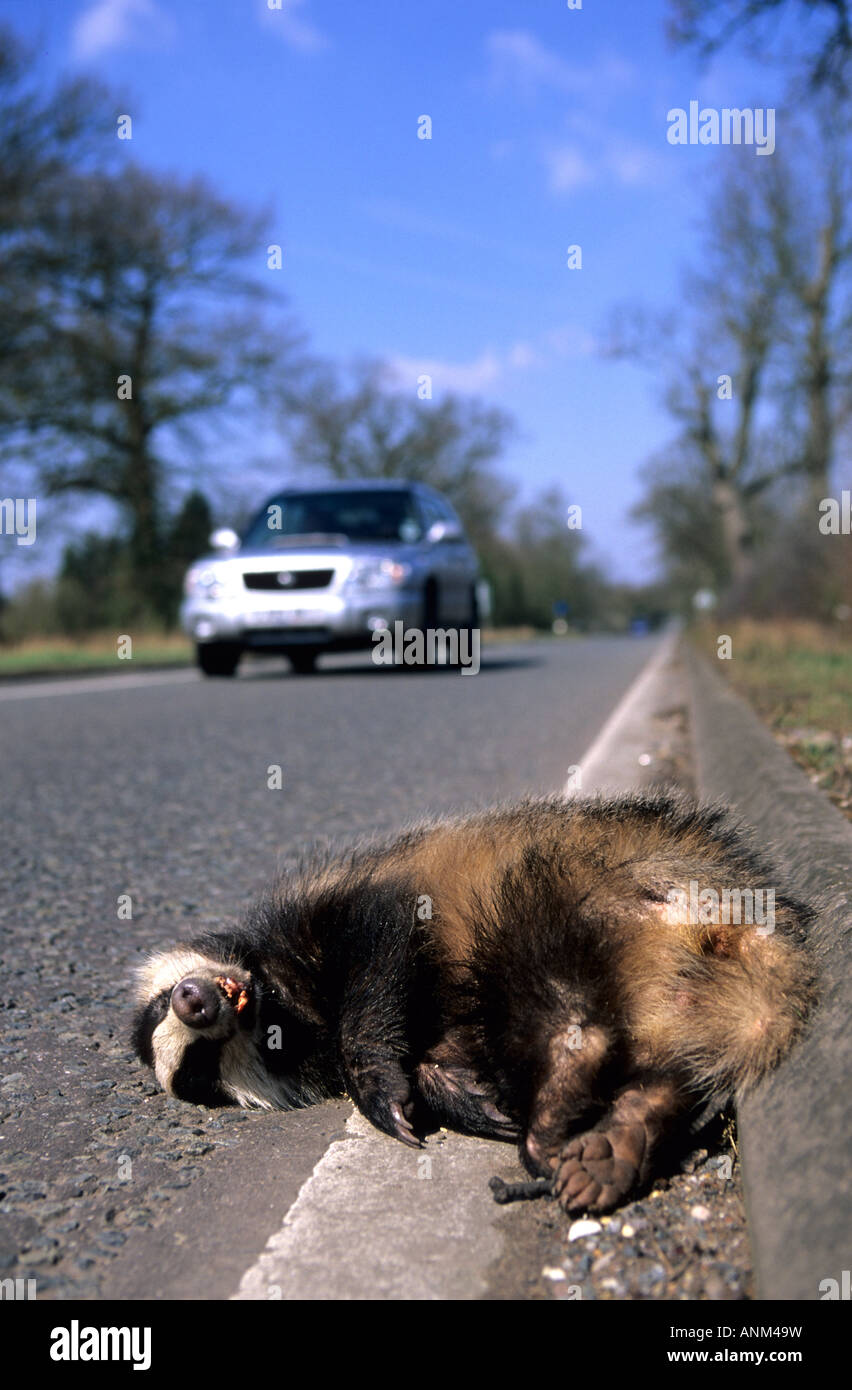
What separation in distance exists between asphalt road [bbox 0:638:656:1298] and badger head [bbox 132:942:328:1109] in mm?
56

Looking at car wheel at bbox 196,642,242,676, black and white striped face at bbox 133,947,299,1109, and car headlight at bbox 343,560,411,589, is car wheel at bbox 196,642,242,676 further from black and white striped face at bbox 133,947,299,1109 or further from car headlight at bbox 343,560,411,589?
black and white striped face at bbox 133,947,299,1109

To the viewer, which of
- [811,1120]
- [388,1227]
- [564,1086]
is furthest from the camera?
[564,1086]

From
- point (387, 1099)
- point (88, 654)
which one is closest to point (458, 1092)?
point (387, 1099)

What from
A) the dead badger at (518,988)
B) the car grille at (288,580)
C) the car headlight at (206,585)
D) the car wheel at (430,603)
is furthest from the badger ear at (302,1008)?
the car wheel at (430,603)

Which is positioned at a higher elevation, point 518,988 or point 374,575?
point 374,575

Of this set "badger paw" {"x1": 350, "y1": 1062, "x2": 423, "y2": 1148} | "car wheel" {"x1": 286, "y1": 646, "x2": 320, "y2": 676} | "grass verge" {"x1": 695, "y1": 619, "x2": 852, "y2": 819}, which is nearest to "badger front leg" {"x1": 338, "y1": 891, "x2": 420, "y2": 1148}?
"badger paw" {"x1": 350, "y1": 1062, "x2": 423, "y2": 1148}

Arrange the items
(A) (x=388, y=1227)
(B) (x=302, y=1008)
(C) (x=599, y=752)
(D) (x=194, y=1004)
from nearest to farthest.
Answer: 1. (A) (x=388, y=1227)
2. (D) (x=194, y=1004)
3. (B) (x=302, y=1008)
4. (C) (x=599, y=752)

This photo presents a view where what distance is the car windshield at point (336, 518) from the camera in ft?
44.5

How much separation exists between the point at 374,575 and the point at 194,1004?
10.5 meters

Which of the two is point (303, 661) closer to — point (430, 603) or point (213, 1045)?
point (430, 603)

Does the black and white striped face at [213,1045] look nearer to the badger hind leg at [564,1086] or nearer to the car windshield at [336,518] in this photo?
the badger hind leg at [564,1086]

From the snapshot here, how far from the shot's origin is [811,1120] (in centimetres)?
154

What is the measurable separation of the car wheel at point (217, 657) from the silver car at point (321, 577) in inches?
0.4

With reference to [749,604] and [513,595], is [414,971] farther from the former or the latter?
[513,595]
